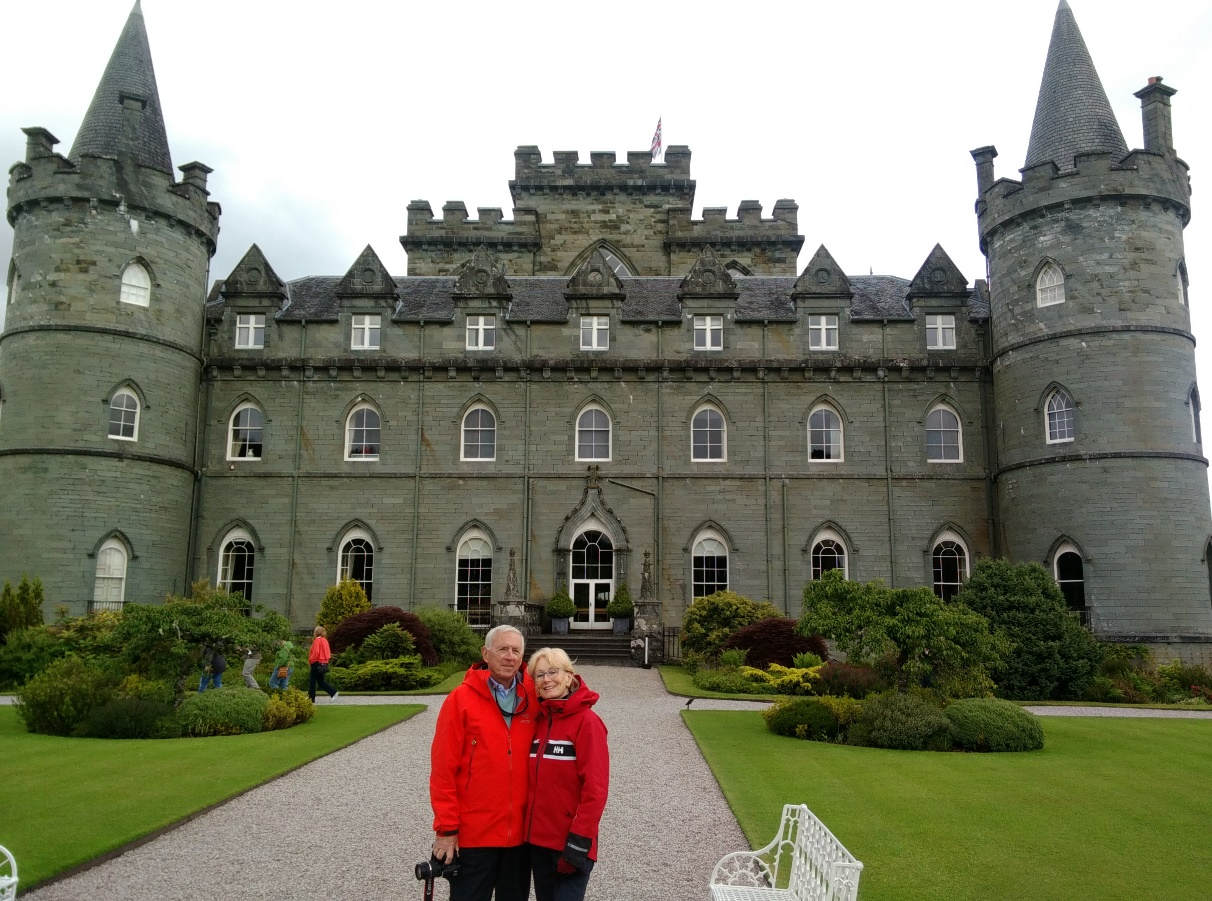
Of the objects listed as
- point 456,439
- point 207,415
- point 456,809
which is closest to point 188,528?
point 207,415

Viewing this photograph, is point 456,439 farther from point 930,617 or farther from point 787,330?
point 930,617

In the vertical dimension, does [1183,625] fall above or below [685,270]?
below

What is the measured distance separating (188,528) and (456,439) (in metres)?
8.99

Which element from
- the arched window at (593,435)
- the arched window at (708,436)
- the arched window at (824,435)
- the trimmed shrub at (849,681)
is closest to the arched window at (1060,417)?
the arched window at (824,435)

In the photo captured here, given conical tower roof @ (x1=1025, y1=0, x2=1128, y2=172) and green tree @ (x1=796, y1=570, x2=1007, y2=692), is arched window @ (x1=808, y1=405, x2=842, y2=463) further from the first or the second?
green tree @ (x1=796, y1=570, x2=1007, y2=692)

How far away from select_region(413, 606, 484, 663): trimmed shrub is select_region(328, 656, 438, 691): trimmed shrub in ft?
12.6

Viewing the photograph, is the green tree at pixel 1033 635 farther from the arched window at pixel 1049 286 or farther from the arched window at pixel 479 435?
the arched window at pixel 479 435

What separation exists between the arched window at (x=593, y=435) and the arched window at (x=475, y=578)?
431 centimetres

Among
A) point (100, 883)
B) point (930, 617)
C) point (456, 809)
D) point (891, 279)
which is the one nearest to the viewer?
point (456, 809)

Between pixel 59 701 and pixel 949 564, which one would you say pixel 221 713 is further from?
pixel 949 564

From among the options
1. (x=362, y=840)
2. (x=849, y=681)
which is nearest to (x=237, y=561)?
(x=849, y=681)

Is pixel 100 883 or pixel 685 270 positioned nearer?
pixel 100 883

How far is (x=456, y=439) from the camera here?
108ft

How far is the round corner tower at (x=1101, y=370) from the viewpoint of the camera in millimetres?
27297
